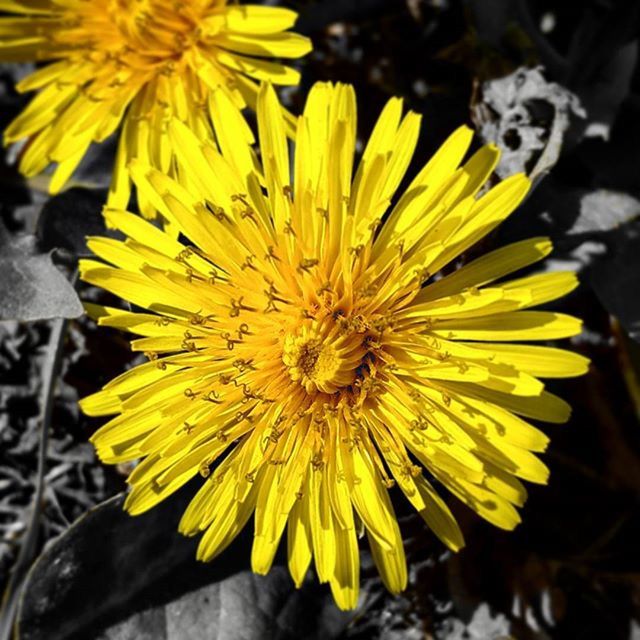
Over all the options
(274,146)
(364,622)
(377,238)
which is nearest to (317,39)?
(274,146)

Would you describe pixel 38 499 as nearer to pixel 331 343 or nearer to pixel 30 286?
pixel 30 286

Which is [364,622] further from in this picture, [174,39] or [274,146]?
[174,39]

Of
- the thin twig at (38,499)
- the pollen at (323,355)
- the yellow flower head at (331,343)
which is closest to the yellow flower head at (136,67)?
the yellow flower head at (331,343)

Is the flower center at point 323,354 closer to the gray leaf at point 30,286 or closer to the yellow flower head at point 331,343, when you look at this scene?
the yellow flower head at point 331,343

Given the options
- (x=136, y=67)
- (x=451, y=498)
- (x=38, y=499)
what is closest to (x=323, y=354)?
(x=451, y=498)

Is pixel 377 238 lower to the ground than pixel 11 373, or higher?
higher

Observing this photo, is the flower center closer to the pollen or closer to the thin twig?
the pollen
